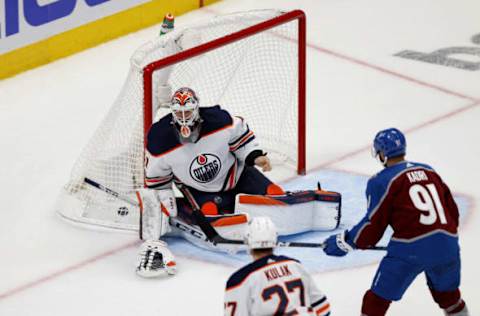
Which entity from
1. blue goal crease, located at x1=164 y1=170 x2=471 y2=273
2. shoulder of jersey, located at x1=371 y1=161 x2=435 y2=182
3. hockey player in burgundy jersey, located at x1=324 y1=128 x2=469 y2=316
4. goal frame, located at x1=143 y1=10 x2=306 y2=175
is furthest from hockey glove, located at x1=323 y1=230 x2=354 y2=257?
goal frame, located at x1=143 y1=10 x2=306 y2=175

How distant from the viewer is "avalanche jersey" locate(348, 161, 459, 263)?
5168 mm

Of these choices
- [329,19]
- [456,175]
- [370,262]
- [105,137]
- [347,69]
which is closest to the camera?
[370,262]

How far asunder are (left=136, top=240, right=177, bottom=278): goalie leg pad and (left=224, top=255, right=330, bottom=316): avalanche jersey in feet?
4.88

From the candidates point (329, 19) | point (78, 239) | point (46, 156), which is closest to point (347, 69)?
point (329, 19)

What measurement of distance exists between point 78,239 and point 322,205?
1.18m

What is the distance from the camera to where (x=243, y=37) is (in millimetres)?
6801

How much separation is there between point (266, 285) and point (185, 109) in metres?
1.64

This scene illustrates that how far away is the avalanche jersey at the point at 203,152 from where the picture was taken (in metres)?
6.27

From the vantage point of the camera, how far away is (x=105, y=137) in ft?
22.0

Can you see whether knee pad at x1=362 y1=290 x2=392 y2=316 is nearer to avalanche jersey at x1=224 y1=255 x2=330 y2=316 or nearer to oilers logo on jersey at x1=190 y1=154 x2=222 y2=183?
avalanche jersey at x1=224 y1=255 x2=330 y2=316

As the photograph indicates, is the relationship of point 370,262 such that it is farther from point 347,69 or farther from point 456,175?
point 347,69

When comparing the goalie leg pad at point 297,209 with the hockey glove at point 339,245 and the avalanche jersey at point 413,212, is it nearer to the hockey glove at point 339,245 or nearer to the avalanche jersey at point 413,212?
the hockey glove at point 339,245

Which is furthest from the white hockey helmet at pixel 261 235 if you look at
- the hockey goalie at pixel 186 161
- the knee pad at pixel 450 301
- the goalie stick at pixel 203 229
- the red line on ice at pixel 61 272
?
the red line on ice at pixel 61 272

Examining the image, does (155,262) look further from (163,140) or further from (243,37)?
(243,37)
